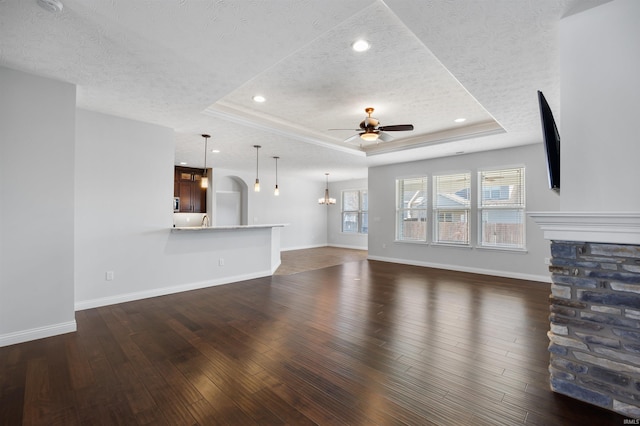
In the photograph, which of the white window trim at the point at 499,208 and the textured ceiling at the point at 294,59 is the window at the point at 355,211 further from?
the textured ceiling at the point at 294,59

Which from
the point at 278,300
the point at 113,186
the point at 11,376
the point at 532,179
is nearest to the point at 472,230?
the point at 532,179

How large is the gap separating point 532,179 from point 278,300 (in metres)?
5.41

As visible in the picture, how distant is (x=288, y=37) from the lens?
220 centimetres

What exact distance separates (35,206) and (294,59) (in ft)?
10.2

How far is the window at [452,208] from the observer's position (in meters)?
6.47

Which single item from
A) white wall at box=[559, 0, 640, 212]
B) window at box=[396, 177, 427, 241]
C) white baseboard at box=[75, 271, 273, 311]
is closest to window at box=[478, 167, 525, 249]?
window at box=[396, 177, 427, 241]

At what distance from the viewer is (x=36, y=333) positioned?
9.58ft

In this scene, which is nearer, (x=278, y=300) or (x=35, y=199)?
(x=35, y=199)

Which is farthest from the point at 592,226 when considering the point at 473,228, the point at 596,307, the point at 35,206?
the point at 35,206

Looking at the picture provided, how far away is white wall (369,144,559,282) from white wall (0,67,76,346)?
260 inches

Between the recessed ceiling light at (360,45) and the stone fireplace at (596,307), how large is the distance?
2038 millimetres

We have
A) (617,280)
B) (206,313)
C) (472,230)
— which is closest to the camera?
(617,280)

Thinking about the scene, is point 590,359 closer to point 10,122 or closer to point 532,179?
point 532,179

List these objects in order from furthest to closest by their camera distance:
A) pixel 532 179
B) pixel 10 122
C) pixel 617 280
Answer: pixel 532 179 < pixel 10 122 < pixel 617 280
